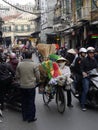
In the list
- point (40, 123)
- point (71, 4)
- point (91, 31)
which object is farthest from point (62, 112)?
point (71, 4)

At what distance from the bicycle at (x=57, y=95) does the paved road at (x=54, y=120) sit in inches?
8.0

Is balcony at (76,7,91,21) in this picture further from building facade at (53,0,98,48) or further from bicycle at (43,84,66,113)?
bicycle at (43,84,66,113)

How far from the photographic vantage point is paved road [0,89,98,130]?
28.2 ft

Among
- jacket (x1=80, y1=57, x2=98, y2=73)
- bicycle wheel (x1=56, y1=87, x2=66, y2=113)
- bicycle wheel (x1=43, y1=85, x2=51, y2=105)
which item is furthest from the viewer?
bicycle wheel (x1=43, y1=85, x2=51, y2=105)

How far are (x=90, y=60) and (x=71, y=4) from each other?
108 feet

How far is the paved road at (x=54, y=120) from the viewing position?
8602 mm

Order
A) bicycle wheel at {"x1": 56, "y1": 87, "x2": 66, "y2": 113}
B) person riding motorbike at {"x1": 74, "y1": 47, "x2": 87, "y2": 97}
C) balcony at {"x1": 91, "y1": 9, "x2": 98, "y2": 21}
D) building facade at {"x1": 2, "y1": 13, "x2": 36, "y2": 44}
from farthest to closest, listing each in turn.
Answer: building facade at {"x1": 2, "y1": 13, "x2": 36, "y2": 44}, balcony at {"x1": 91, "y1": 9, "x2": 98, "y2": 21}, person riding motorbike at {"x1": 74, "y1": 47, "x2": 87, "y2": 97}, bicycle wheel at {"x1": 56, "y1": 87, "x2": 66, "y2": 113}

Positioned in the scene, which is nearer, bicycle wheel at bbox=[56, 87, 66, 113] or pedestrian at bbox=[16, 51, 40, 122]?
pedestrian at bbox=[16, 51, 40, 122]

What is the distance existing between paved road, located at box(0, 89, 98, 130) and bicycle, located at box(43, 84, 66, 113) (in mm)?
203

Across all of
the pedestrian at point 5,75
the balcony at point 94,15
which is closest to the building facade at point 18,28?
the balcony at point 94,15

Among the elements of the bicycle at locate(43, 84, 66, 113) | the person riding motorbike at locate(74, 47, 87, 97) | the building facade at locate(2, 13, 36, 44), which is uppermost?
the person riding motorbike at locate(74, 47, 87, 97)

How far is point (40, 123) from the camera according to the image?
9.06 m

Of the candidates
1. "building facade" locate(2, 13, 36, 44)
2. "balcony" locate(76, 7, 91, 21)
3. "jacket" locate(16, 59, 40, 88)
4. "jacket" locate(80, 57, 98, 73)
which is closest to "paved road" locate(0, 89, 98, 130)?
"jacket" locate(16, 59, 40, 88)

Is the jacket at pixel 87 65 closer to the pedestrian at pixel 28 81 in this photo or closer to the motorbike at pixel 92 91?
the motorbike at pixel 92 91
